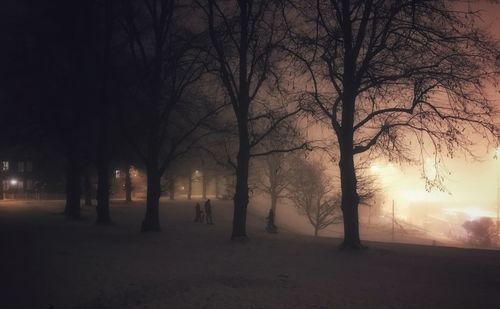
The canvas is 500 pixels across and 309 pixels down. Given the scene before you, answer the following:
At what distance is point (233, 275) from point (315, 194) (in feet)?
114

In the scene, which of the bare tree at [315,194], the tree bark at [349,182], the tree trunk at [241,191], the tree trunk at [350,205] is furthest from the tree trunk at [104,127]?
the bare tree at [315,194]

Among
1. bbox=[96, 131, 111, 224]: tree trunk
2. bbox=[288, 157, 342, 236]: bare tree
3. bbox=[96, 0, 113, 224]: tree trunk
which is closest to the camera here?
bbox=[96, 0, 113, 224]: tree trunk

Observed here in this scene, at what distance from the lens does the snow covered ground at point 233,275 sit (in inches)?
376

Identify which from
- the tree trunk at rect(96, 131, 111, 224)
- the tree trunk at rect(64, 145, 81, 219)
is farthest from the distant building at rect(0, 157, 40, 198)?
the tree trunk at rect(96, 131, 111, 224)

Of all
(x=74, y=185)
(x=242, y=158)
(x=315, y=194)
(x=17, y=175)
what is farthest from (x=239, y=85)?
(x=17, y=175)

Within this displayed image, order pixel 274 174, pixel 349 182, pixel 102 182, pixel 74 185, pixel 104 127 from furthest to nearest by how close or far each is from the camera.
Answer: pixel 274 174
pixel 74 185
pixel 102 182
pixel 104 127
pixel 349 182

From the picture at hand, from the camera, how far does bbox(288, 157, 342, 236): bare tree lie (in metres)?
45.2

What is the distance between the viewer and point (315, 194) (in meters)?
46.1

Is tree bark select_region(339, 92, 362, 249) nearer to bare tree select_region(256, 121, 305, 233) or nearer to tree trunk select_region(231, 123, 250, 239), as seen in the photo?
tree trunk select_region(231, 123, 250, 239)

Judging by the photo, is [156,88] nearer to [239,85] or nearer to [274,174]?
[239,85]

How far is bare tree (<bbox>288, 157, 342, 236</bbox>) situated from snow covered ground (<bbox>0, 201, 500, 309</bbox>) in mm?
27440

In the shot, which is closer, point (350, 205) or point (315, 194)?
point (350, 205)

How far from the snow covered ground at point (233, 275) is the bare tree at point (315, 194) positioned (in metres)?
27.4

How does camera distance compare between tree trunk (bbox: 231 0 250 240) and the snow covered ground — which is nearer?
the snow covered ground
